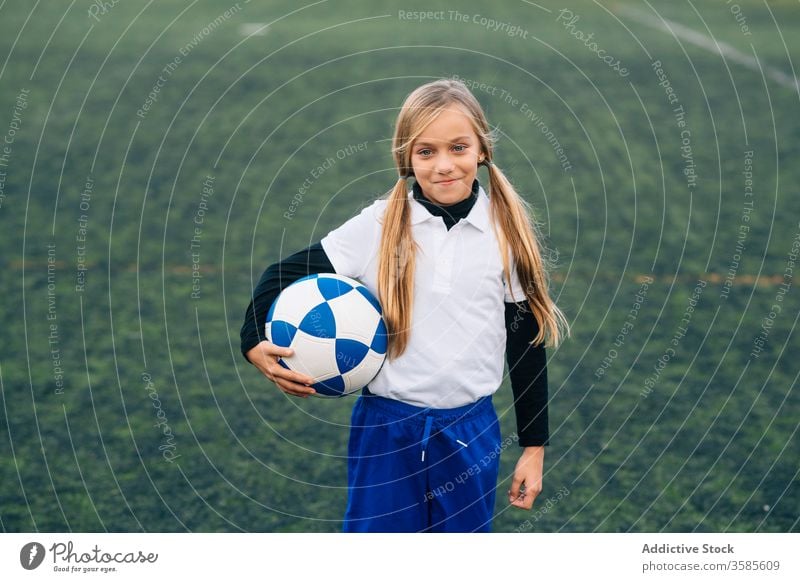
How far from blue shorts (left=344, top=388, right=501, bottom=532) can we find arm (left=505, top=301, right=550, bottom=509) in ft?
0.37

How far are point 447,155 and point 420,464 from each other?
0.99 metres

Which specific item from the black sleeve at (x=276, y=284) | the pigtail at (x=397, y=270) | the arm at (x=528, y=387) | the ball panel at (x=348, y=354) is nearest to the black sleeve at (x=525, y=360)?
the arm at (x=528, y=387)

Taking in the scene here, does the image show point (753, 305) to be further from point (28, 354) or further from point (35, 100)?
point (35, 100)

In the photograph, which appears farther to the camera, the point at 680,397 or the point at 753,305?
the point at 753,305

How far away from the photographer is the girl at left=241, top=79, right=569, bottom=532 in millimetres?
3807

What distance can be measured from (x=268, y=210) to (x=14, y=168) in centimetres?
275

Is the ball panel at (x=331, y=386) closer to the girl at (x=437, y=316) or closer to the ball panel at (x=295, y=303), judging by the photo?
the girl at (x=437, y=316)

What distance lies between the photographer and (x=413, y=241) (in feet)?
12.6

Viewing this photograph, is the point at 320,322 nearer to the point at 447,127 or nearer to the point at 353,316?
the point at 353,316

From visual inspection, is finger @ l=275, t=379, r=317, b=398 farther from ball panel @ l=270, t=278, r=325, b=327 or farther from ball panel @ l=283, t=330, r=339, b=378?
ball panel @ l=270, t=278, r=325, b=327

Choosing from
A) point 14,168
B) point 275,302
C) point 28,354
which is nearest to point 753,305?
point 28,354

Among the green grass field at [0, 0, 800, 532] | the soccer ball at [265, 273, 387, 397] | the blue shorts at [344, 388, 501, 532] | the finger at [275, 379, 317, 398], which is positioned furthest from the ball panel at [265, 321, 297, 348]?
the green grass field at [0, 0, 800, 532]

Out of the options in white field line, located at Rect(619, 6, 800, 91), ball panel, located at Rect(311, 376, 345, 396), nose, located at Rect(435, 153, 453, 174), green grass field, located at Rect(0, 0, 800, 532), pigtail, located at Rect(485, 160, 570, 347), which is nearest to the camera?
nose, located at Rect(435, 153, 453, 174)
